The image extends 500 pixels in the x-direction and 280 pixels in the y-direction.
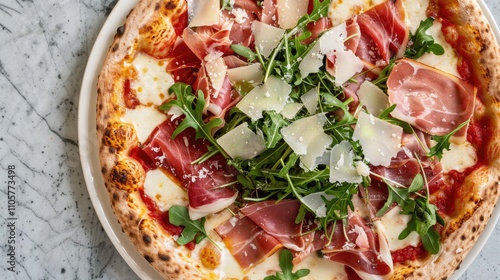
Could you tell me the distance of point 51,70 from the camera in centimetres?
276

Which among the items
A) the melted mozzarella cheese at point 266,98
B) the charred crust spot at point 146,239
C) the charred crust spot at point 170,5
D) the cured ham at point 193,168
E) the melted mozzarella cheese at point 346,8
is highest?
the charred crust spot at point 170,5

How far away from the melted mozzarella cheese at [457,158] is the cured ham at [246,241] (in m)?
0.76

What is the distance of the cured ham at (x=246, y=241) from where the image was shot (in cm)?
248

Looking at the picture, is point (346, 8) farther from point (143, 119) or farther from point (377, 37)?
point (143, 119)

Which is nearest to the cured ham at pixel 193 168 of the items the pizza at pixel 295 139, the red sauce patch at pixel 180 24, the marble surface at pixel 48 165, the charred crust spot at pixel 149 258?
the pizza at pixel 295 139

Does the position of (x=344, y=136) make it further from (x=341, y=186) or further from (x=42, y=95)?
(x=42, y=95)

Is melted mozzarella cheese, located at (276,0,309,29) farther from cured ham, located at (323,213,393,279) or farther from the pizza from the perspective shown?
cured ham, located at (323,213,393,279)

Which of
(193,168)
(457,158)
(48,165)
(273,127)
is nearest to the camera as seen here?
(273,127)

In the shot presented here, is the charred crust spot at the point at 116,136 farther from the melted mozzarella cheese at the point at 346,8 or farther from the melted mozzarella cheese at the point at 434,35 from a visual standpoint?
the melted mozzarella cheese at the point at 434,35

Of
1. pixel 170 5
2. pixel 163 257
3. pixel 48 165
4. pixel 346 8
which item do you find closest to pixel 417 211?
pixel 346 8

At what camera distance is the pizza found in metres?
2.43

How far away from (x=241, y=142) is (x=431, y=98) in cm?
80

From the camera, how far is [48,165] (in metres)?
2.75

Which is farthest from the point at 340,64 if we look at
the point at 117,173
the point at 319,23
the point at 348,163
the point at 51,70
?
the point at 51,70
